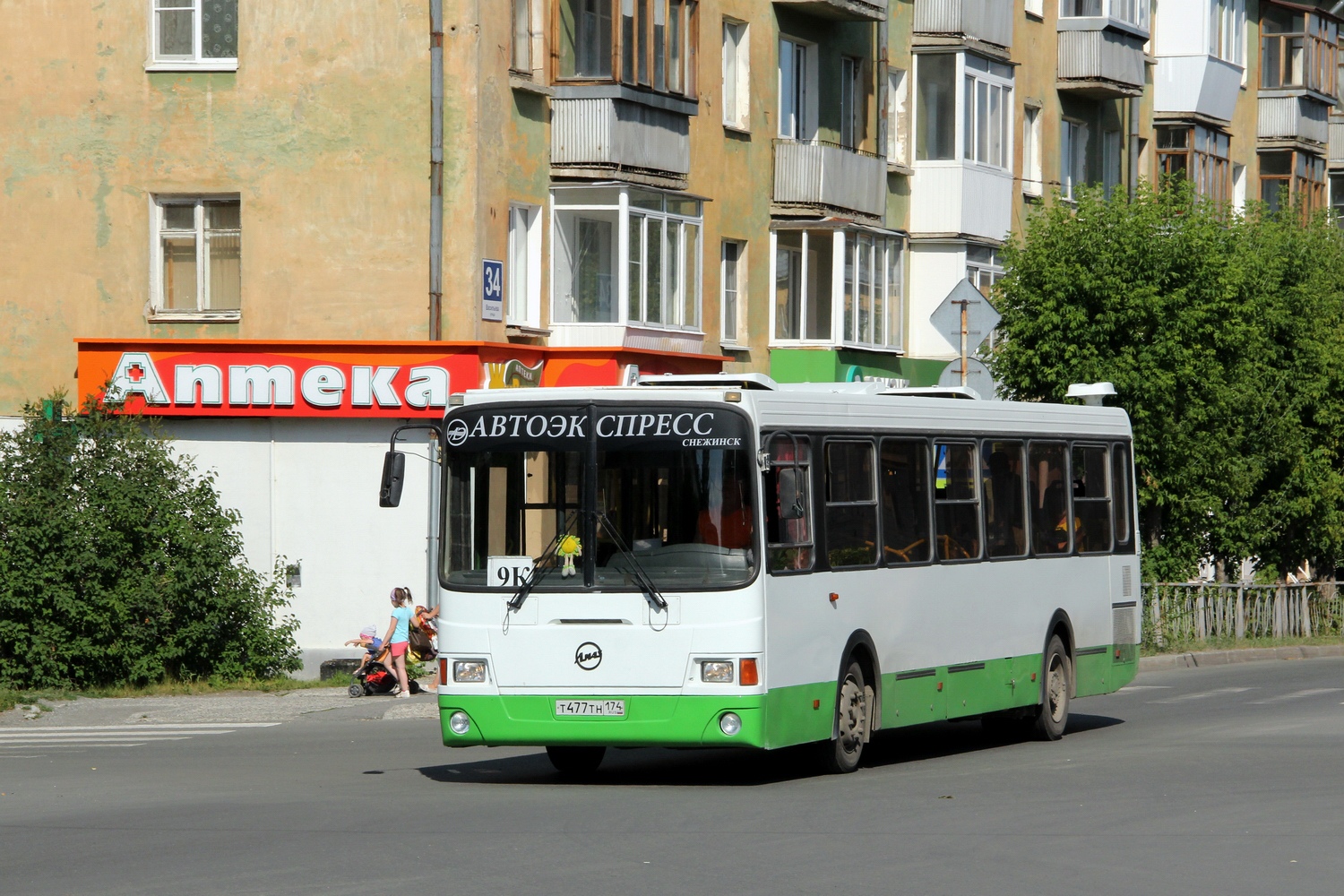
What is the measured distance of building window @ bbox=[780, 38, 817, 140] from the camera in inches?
1416

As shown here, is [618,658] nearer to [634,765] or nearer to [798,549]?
[798,549]

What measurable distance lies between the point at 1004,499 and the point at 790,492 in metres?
3.79

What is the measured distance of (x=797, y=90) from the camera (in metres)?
36.5

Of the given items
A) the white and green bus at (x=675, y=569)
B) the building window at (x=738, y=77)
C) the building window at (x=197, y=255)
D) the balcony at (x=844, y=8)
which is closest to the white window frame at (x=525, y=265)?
the building window at (x=197, y=255)

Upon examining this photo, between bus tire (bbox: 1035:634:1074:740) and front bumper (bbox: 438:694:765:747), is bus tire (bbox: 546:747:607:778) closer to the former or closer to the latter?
front bumper (bbox: 438:694:765:747)

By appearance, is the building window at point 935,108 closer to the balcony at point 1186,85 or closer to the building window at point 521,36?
the balcony at point 1186,85

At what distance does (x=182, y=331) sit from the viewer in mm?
29109

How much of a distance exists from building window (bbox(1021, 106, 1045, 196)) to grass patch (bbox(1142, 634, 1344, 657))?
10230 millimetres

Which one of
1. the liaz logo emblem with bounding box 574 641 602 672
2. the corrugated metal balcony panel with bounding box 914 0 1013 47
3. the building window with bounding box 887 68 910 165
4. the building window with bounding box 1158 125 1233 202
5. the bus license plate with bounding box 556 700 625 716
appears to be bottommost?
the bus license plate with bounding box 556 700 625 716

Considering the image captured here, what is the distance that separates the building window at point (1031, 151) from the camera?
141 feet

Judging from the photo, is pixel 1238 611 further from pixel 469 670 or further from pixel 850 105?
pixel 469 670

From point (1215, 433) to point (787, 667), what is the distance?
19.9 meters

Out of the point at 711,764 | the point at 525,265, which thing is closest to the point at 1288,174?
the point at 525,265

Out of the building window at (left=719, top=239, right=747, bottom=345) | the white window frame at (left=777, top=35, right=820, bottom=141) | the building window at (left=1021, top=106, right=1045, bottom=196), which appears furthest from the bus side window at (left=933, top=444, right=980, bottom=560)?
the building window at (left=1021, top=106, right=1045, bottom=196)
